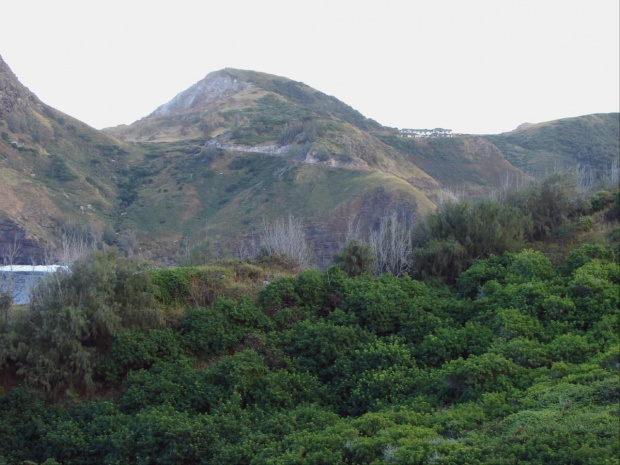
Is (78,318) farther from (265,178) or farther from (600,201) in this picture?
(265,178)

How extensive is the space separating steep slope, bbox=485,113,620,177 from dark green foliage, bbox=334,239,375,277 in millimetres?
60412

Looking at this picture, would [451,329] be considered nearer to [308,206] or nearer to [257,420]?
[257,420]

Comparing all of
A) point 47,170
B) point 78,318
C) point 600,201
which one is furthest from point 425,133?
point 78,318

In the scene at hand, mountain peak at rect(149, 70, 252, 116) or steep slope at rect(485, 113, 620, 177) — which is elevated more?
mountain peak at rect(149, 70, 252, 116)

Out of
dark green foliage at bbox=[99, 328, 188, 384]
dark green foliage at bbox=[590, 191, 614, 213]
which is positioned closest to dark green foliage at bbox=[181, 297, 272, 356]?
dark green foliage at bbox=[99, 328, 188, 384]

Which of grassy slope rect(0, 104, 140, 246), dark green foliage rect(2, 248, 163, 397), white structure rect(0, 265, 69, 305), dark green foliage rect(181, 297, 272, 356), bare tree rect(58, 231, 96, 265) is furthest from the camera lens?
grassy slope rect(0, 104, 140, 246)

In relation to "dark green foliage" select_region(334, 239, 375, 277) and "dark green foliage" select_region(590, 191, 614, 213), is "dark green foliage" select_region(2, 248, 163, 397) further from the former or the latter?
"dark green foliage" select_region(590, 191, 614, 213)

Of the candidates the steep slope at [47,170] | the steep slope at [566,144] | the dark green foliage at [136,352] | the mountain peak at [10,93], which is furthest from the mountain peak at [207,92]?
the dark green foliage at [136,352]

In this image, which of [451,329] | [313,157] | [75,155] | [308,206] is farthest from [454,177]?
[451,329]

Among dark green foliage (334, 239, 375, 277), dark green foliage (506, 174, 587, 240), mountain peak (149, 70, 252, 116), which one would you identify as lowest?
dark green foliage (334, 239, 375, 277)

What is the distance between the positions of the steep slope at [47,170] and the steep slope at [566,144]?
52.3 metres

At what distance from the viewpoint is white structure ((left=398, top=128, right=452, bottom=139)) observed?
280ft

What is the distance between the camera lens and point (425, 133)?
87.2 meters

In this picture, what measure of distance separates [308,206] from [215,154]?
20.6m
